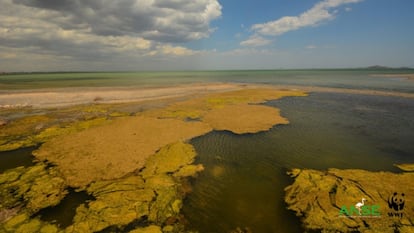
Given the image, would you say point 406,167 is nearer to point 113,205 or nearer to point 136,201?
point 136,201

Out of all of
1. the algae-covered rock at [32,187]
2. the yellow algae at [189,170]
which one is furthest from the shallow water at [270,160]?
the algae-covered rock at [32,187]

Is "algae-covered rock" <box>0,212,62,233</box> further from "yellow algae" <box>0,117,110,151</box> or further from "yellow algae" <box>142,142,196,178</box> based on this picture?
"yellow algae" <box>0,117,110,151</box>

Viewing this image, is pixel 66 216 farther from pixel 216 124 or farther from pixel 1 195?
pixel 216 124

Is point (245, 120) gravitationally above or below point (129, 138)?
above

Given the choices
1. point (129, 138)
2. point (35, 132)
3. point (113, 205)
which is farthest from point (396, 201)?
point (35, 132)

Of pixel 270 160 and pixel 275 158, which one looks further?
pixel 275 158

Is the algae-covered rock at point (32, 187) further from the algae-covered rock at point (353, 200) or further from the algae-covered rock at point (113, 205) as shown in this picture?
the algae-covered rock at point (353, 200)

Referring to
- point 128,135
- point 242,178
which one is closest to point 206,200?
point 242,178

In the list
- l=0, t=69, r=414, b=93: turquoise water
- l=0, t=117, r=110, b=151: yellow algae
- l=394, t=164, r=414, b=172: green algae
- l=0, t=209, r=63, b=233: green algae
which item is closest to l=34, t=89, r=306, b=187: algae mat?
l=0, t=117, r=110, b=151: yellow algae

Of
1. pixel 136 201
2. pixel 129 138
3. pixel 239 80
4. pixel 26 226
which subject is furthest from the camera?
pixel 239 80
